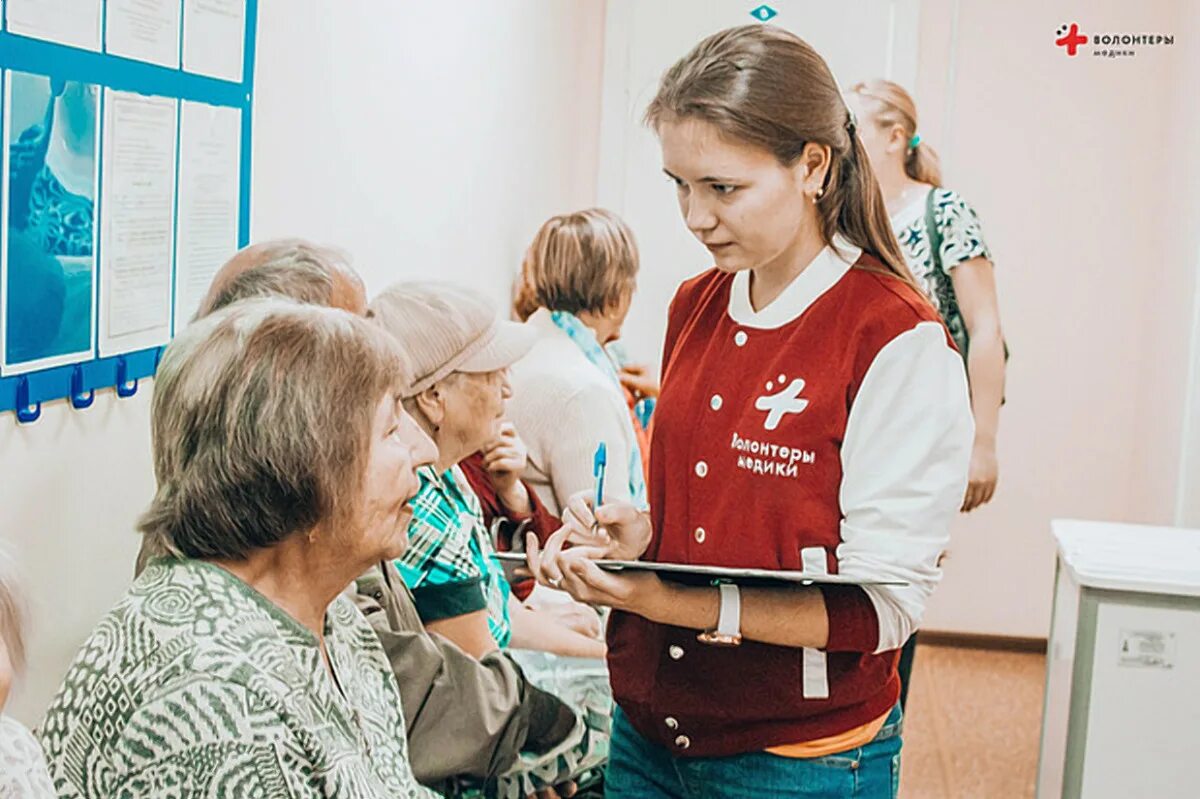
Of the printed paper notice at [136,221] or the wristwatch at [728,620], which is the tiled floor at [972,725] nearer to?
the wristwatch at [728,620]

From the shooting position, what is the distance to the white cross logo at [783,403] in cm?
152

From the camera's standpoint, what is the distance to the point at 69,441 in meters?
1.65

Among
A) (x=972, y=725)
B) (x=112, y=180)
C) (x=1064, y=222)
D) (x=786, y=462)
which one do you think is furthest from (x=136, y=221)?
(x=1064, y=222)

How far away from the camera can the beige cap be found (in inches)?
86.1

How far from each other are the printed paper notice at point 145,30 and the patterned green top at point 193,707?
0.73 m

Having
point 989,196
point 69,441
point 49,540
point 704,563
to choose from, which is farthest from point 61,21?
point 989,196

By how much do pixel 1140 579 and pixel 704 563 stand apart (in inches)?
46.7

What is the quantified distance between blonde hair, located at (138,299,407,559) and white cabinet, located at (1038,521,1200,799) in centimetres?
160

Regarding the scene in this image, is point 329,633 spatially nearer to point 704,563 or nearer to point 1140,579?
point 704,563

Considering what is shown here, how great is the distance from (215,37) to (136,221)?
0.37 meters

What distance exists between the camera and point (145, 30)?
177cm

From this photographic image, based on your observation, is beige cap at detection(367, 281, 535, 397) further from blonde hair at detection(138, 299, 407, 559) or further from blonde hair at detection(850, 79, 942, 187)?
blonde hair at detection(850, 79, 942, 187)

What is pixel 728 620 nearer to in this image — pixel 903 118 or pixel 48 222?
pixel 48 222

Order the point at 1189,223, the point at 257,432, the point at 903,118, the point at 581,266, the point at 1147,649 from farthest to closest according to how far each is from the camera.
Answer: the point at 1189,223
the point at 581,266
the point at 903,118
the point at 1147,649
the point at 257,432
